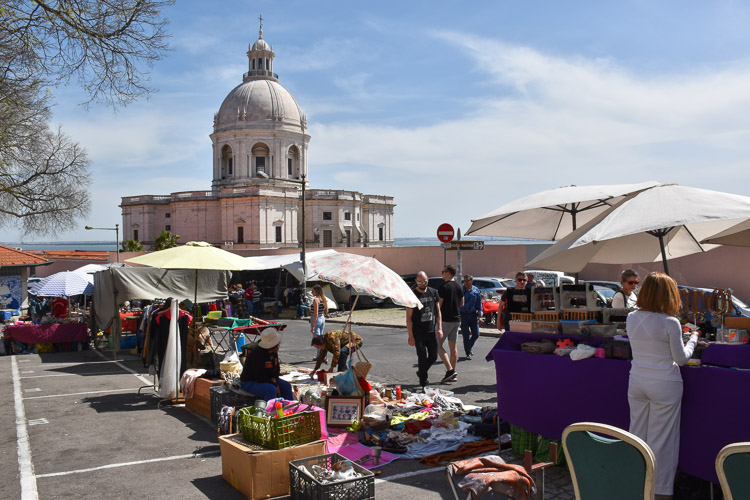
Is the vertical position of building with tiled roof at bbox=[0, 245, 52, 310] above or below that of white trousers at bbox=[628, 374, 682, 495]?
above

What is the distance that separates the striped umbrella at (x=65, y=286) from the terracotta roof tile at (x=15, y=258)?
17.9 feet

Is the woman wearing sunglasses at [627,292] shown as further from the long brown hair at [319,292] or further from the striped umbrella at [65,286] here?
the striped umbrella at [65,286]

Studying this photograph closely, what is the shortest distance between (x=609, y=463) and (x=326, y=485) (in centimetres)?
242

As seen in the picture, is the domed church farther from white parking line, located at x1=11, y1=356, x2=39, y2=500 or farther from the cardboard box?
the cardboard box

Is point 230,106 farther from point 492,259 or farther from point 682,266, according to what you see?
point 682,266

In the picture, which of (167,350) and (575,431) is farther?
(167,350)

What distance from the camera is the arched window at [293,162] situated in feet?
238

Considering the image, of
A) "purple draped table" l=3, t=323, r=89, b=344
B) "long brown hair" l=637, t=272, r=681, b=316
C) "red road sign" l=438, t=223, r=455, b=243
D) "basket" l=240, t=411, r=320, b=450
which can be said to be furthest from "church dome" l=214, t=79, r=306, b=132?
"long brown hair" l=637, t=272, r=681, b=316

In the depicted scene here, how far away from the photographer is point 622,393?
17.3ft

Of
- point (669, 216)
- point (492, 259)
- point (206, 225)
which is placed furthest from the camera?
point (206, 225)

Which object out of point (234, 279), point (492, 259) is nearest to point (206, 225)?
point (234, 279)

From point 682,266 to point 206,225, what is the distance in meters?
56.5

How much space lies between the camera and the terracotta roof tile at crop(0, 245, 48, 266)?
22.8 m

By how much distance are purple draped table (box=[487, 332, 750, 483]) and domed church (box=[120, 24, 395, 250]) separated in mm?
59957
